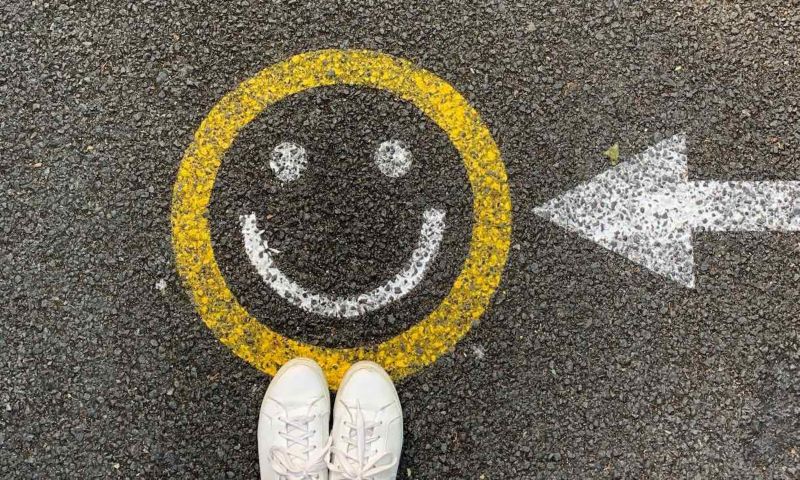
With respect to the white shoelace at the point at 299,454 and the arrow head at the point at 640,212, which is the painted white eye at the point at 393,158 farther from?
the white shoelace at the point at 299,454

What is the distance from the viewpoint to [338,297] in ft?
7.00

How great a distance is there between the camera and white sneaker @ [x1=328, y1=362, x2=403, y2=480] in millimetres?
2088

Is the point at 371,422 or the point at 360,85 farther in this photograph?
the point at 360,85

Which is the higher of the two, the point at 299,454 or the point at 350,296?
the point at 350,296

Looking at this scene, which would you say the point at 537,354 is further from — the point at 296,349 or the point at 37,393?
the point at 37,393

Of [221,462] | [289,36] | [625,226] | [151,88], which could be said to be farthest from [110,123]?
[625,226]

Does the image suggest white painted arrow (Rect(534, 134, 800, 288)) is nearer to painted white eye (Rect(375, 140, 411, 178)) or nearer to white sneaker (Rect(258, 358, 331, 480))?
painted white eye (Rect(375, 140, 411, 178))

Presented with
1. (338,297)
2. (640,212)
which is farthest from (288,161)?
(640,212)

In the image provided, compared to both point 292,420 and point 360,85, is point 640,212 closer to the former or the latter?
point 360,85

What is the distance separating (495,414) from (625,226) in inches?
32.8

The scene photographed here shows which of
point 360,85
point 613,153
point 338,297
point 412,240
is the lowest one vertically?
point 338,297

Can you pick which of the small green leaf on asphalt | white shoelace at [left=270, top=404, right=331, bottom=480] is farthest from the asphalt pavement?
white shoelace at [left=270, top=404, right=331, bottom=480]

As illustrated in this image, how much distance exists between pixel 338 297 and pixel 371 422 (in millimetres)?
465

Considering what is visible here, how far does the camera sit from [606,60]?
7.25 feet
